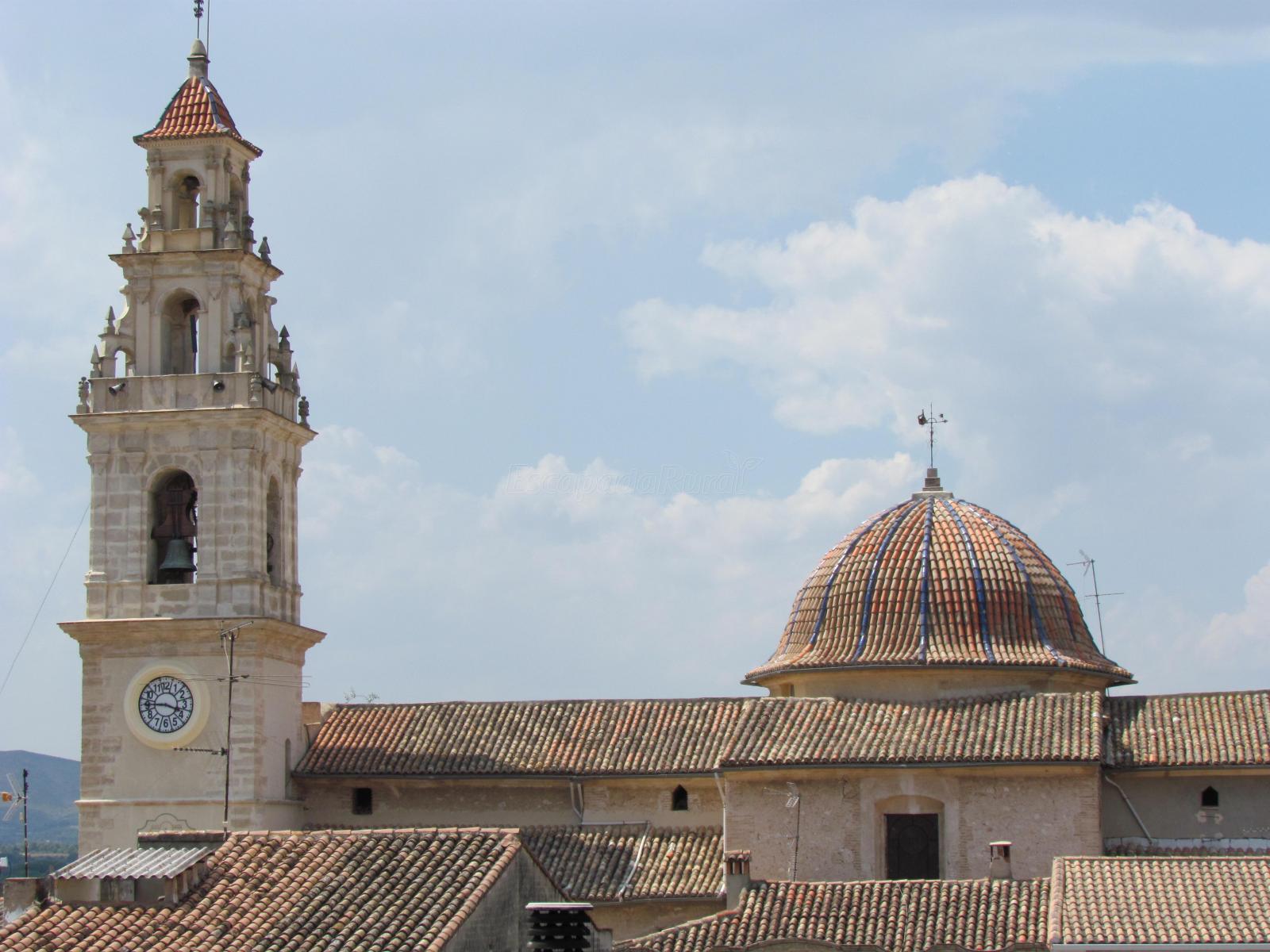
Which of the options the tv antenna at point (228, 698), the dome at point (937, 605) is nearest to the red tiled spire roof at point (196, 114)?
the tv antenna at point (228, 698)

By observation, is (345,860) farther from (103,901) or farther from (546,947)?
(546,947)

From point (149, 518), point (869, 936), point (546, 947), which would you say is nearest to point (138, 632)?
point (149, 518)

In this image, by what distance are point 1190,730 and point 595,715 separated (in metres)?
10.5

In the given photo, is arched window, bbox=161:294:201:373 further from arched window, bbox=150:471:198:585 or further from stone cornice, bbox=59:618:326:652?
stone cornice, bbox=59:618:326:652

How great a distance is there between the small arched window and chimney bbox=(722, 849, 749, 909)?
4.66 m

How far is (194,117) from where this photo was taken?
1682 inches

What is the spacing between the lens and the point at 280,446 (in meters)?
42.4

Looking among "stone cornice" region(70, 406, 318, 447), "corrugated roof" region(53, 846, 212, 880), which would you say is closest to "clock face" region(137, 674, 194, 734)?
"stone cornice" region(70, 406, 318, 447)

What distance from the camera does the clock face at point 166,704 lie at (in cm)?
4025

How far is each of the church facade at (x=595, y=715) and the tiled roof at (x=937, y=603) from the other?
5 centimetres

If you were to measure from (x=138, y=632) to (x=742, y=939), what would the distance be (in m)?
13.2

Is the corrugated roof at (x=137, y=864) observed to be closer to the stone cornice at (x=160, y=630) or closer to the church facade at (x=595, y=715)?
the church facade at (x=595, y=715)

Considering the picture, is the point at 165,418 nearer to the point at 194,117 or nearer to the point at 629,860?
the point at 194,117

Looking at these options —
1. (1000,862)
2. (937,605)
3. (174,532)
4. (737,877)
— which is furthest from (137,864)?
(937,605)
